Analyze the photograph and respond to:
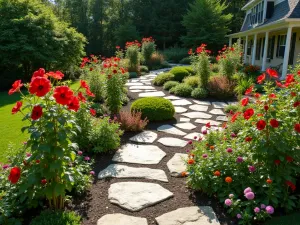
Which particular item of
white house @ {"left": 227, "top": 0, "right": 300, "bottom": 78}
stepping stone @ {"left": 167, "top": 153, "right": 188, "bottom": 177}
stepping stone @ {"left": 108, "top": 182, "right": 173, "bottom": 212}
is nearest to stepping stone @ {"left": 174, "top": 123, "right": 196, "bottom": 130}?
stepping stone @ {"left": 167, "top": 153, "right": 188, "bottom": 177}

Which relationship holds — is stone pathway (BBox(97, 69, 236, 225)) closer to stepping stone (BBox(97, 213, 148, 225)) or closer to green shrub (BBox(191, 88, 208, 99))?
stepping stone (BBox(97, 213, 148, 225))

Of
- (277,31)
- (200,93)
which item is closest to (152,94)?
(200,93)

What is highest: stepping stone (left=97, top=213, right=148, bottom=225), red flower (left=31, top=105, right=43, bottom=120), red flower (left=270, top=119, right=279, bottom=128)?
red flower (left=31, top=105, right=43, bottom=120)

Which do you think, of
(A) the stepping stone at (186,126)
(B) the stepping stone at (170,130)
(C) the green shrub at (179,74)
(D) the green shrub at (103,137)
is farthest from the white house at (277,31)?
(D) the green shrub at (103,137)

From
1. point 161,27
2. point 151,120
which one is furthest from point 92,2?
point 151,120

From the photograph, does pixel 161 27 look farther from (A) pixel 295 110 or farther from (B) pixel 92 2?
(A) pixel 295 110

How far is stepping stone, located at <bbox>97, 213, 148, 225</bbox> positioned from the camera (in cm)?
249

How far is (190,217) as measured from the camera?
2.57 metres

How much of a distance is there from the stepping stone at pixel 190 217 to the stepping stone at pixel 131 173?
68cm

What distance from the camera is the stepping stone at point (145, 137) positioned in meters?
4.60

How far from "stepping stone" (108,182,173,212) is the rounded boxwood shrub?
2.52 metres

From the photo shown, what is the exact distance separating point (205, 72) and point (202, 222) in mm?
6112

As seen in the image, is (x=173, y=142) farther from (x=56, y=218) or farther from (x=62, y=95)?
(x=62, y=95)

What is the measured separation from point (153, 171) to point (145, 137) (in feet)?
4.21
